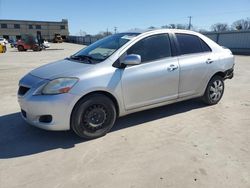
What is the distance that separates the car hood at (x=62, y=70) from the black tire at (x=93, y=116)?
Result: 0.44 meters

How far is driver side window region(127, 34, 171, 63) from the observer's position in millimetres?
3957

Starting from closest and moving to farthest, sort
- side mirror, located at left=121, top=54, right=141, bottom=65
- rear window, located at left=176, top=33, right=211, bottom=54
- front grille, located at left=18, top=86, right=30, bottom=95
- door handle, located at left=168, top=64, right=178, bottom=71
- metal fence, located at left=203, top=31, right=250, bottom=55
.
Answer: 1. front grille, located at left=18, top=86, right=30, bottom=95
2. side mirror, located at left=121, top=54, right=141, bottom=65
3. door handle, located at left=168, top=64, right=178, bottom=71
4. rear window, located at left=176, top=33, right=211, bottom=54
5. metal fence, located at left=203, top=31, right=250, bottom=55

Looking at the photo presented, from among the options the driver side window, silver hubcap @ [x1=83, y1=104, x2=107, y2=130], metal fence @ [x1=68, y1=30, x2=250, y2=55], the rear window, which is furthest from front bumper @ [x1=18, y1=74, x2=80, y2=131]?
metal fence @ [x1=68, y1=30, x2=250, y2=55]

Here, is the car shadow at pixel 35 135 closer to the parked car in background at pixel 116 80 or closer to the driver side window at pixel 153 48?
the parked car in background at pixel 116 80

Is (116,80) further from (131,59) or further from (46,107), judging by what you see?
(46,107)

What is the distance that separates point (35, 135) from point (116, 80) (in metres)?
1.66

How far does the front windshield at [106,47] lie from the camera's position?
12.7 ft

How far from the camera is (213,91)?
512 centimetres

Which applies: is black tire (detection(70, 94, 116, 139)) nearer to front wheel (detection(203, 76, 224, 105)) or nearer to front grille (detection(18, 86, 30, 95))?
front grille (detection(18, 86, 30, 95))

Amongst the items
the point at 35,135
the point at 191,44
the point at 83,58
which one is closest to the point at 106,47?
the point at 83,58

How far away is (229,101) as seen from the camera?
5574 mm

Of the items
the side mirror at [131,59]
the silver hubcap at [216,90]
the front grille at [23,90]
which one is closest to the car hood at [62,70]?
the front grille at [23,90]

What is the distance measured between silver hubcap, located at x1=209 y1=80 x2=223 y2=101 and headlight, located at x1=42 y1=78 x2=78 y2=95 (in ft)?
10.4

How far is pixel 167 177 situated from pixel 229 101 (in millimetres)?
3614
